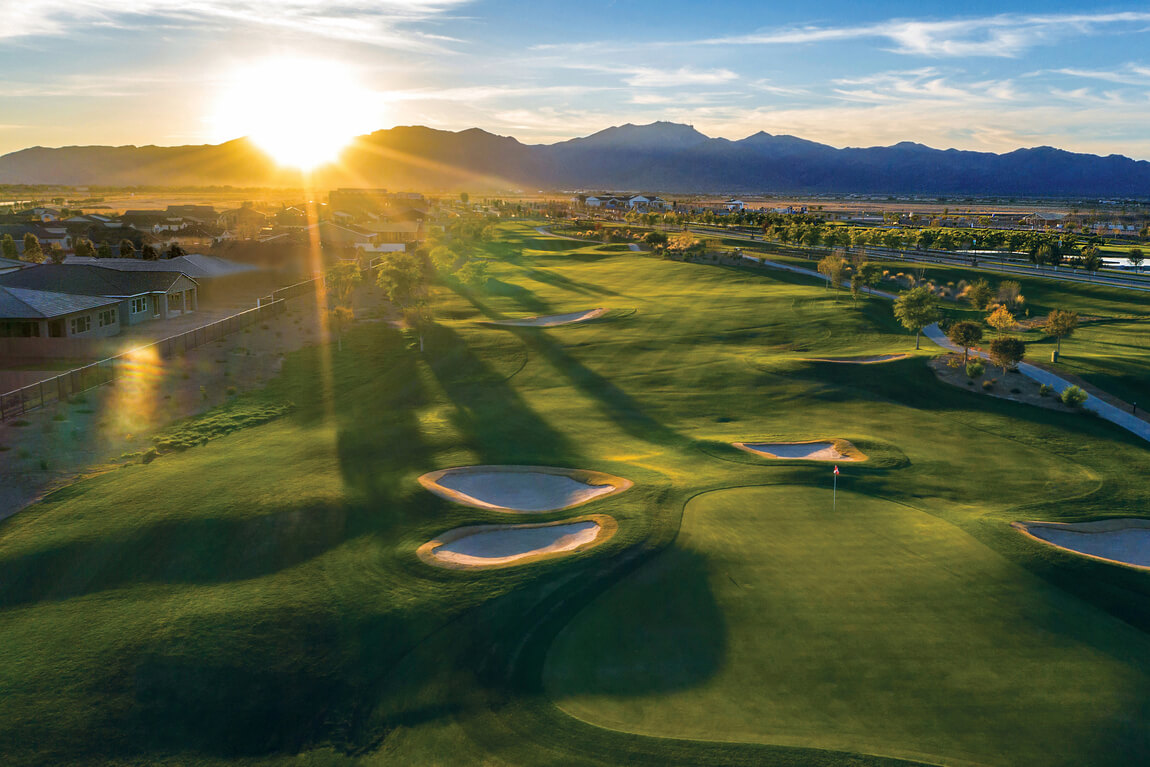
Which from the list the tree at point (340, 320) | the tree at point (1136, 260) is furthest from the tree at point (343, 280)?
the tree at point (1136, 260)

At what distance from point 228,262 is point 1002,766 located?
8815 cm

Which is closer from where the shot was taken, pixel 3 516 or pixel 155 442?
pixel 3 516

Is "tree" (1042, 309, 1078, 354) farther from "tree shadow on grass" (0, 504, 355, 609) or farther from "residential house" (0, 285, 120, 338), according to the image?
"residential house" (0, 285, 120, 338)

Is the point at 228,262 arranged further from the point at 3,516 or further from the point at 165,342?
the point at 3,516

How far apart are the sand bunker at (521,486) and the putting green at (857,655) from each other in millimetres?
5702

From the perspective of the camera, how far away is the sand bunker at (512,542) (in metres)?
20.0

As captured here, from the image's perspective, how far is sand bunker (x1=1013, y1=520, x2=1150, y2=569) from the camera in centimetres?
2077

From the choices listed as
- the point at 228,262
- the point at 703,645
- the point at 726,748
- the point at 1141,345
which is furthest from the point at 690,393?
the point at 228,262

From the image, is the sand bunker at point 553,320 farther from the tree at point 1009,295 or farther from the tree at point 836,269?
the tree at point 1009,295

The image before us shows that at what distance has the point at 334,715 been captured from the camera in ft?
46.5

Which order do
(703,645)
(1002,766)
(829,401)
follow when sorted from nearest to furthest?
(1002,766), (703,645), (829,401)

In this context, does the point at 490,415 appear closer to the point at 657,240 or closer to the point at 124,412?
the point at 124,412

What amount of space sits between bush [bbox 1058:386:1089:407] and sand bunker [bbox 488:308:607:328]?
115ft

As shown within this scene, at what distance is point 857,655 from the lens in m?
15.3
